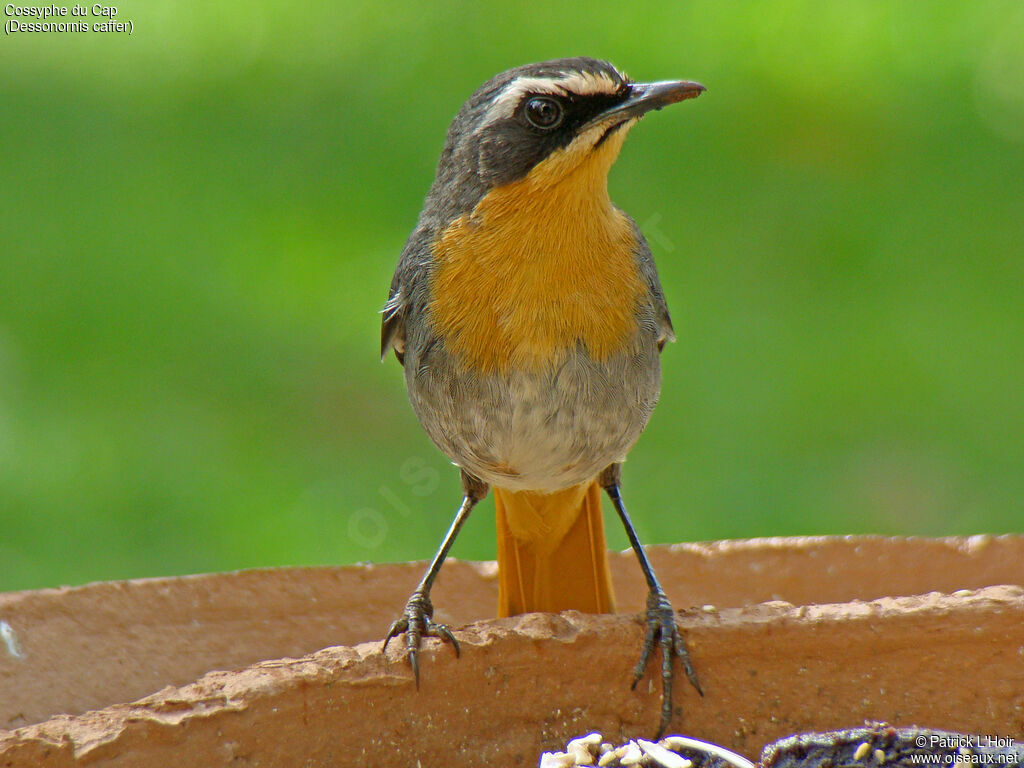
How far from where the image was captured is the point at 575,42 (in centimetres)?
693

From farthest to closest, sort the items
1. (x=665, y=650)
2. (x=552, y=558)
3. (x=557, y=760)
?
(x=552, y=558) < (x=665, y=650) < (x=557, y=760)

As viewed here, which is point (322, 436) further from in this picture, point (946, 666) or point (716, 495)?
point (946, 666)

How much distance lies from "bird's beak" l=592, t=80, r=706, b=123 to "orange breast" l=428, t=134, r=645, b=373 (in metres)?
0.08

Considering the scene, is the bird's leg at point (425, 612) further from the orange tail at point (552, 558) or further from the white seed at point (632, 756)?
the white seed at point (632, 756)

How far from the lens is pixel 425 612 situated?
306 centimetres

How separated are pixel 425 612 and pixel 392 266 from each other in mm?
3294

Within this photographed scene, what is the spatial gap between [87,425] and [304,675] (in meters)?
3.62

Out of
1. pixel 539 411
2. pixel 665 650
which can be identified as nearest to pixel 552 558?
pixel 539 411

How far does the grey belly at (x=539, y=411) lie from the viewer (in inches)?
116

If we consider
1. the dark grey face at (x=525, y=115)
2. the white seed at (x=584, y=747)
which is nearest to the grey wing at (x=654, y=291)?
the dark grey face at (x=525, y=115)

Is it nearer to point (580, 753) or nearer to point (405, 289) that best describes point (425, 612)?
point (580, 753)

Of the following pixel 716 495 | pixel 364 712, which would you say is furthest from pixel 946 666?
pixel 716 495

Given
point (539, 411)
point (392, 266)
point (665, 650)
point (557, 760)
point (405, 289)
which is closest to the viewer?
point (557, 760)

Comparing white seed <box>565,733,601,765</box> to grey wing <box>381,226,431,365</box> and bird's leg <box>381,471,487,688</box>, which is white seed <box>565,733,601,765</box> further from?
grey wing <box>381,226,431,365</box>
